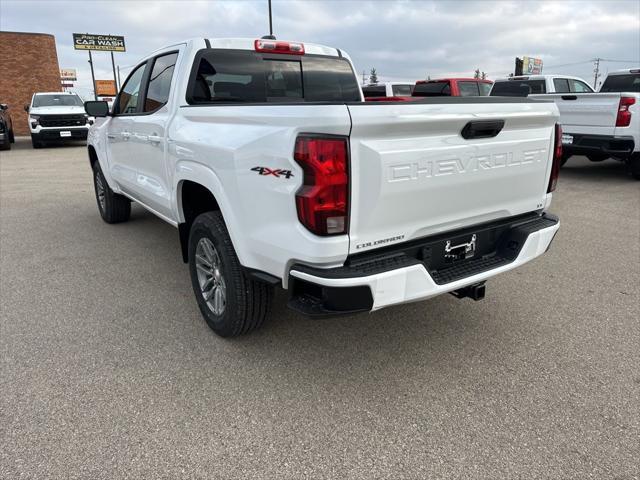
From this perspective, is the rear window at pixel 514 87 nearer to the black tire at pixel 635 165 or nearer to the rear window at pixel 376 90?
the black tire at pixel 635 165

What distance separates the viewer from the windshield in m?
16.8

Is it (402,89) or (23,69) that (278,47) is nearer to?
(402,89)

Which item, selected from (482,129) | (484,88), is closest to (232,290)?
(482,129)

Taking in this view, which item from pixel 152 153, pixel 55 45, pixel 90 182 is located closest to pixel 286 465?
pixel 152 153

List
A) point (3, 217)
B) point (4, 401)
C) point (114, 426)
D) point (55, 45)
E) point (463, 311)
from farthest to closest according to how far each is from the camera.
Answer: point (55, 45), point (3, 217), point (463, 311), point (4, 401), point (114, 426)

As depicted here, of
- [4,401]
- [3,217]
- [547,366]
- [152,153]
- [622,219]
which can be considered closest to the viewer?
[4,401]

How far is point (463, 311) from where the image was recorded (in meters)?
3.62

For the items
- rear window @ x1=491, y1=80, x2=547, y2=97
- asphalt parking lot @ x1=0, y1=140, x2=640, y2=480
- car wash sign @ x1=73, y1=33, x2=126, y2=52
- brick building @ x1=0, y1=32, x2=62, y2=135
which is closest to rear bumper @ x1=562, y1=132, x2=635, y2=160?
rear window @ x1=491, y1=80, x2=547, y2=97

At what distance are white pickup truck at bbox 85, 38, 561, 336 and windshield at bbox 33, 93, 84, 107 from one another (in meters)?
15.7

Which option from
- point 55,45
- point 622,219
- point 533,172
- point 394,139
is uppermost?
point 55,45

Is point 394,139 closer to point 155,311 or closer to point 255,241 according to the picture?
point 255,241

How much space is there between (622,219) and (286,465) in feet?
19.5

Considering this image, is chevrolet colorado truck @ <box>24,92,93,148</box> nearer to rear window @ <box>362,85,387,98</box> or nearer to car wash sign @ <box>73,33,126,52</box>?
rear window @ <box>362,85,387,98</box>

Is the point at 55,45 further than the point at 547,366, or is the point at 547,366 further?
the point at 55,45
